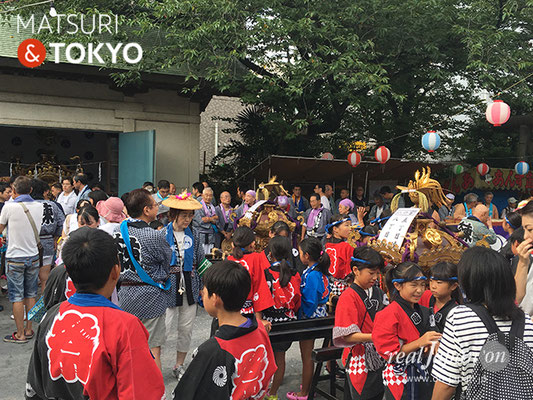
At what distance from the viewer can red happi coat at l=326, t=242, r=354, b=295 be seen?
17.9ft

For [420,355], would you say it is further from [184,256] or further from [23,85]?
[23,85]

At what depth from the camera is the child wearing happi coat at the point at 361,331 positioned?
3291mm

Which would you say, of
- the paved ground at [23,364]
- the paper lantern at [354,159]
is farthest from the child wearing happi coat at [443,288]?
the paper lantern at [354,159]

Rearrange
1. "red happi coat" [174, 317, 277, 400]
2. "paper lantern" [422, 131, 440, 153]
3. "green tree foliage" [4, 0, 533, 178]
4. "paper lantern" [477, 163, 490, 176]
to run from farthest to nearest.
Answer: "paper lantern" [477, 163, 490, 176] → "paper lantern" [422, 131, 440, 153] → "green tree foliage" [4, 0, 533, 178] → "red happi coat" [174, 317, 277, 400]

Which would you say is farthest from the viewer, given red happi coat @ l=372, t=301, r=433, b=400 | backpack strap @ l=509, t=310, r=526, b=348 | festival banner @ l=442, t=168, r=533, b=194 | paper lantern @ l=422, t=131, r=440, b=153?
festival banner @ l=442, t=168, r=533, b=194

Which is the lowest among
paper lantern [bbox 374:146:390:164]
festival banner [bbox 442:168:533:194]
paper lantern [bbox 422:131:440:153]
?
festival banner [bbox 442:168:533:194]

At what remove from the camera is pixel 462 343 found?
207 centimetres

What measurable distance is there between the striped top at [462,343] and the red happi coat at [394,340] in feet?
2.58

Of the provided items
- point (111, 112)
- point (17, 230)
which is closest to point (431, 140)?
point (111, 112)

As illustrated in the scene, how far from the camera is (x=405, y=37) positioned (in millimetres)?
11258

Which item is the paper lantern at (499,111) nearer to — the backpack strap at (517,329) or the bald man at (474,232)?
the bald man at (474,232)

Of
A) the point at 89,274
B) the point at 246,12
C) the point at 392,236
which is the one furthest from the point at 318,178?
the point at 89,274

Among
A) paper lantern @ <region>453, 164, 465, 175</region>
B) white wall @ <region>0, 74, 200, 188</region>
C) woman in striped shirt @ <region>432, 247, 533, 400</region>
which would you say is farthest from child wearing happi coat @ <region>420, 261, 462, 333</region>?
paper lantern @ <region>453, 164, 465, 175</region>

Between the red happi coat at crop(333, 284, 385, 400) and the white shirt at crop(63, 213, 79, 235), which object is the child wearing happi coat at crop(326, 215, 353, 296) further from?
the white shirt at crop(63, 213, 79, 235)
